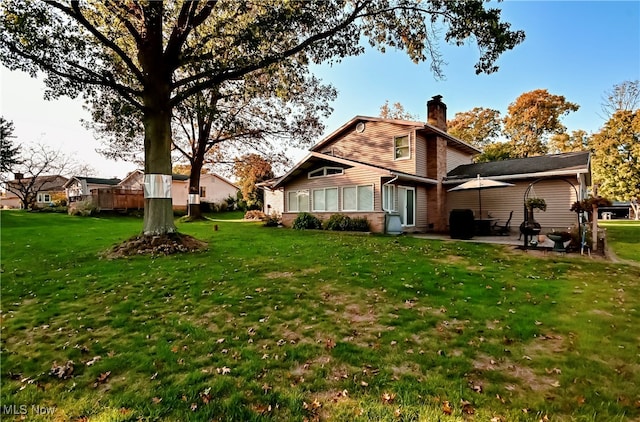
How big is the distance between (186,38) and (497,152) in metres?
29.8

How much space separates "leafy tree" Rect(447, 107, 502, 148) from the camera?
33875mm

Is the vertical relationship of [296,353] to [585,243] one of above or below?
below

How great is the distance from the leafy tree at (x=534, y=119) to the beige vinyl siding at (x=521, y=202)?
65.8ft

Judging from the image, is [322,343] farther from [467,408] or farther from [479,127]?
[479,127]

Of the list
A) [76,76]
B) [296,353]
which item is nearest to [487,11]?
[296,353]

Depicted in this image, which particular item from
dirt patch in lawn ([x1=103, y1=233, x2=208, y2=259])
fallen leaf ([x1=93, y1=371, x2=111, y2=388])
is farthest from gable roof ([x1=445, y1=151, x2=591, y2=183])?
fallen leaf ([x1=93, y1=371, x2=111, y2=388])

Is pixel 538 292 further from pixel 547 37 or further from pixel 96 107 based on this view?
pixel 96 107

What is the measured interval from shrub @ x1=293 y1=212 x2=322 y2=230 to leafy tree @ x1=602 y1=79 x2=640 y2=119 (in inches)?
1232

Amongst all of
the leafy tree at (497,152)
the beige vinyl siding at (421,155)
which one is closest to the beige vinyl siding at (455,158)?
the beige vinyl siding at (421,155)

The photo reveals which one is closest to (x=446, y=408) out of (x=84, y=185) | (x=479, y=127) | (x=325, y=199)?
(x=325, y=199)

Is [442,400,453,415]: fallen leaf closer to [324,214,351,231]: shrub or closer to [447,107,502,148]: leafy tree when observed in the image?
[324,214,351,231]: shrub

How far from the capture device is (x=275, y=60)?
970 centimetres

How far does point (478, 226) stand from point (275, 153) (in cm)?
1489

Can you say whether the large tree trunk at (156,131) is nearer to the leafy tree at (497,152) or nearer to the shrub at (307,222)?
the shrub at (307,222)
